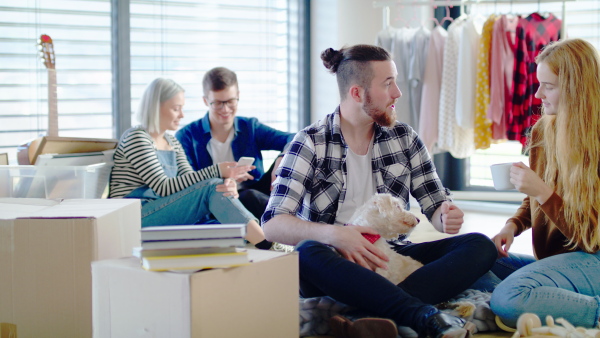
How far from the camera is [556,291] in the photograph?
6.73 ft

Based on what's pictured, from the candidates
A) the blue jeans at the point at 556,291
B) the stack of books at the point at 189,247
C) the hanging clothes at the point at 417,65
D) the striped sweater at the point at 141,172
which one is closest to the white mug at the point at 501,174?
the blue jeans at the point at 556,291

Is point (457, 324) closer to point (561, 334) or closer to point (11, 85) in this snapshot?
point (561, 334)

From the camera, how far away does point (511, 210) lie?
15.8 ft

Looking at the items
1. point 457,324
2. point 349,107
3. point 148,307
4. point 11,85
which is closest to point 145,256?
point 148,307

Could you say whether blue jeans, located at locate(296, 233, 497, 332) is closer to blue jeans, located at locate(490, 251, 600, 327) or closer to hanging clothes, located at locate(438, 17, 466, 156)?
blue jeans, located at locate(490, 251, 600, 327)

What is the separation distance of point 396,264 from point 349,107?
65 centimetres

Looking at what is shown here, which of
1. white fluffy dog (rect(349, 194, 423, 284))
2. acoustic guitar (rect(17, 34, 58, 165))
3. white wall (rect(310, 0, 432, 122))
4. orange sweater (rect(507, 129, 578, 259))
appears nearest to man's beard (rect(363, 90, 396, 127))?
white fluffy dog (rect(349, 194, 423, 284))

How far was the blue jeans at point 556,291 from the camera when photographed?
2041 millimetres

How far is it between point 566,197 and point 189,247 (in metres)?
1.22

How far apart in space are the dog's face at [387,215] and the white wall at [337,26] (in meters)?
3.07

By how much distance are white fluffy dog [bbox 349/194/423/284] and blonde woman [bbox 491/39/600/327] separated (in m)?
0.31

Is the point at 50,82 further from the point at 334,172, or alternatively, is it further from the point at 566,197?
the point at 566,197

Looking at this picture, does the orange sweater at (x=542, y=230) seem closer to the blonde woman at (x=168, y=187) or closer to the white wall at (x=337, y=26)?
the blonde woman at (x=168, y=187)

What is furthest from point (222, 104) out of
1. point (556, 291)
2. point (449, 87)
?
point (556, 291)
